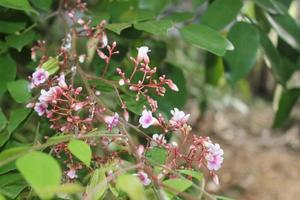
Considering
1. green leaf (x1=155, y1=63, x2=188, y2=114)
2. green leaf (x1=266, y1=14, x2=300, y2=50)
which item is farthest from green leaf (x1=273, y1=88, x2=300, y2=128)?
green leaf (x1=155, y1=63, x2=188, y2=114)

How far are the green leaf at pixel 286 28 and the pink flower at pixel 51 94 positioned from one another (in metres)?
0.53

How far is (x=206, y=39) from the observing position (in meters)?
0.80

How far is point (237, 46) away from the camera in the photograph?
3.26 feet

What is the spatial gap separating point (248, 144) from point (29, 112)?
9.60ft

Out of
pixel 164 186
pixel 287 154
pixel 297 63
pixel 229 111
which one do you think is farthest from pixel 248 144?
pixel 164 186

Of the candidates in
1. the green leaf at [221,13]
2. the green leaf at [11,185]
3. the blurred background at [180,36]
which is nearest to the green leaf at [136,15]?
the blurred background at [180,36]

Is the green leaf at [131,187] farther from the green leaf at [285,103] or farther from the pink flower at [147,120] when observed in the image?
the green leaf at [285,103]

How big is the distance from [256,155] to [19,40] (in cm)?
268

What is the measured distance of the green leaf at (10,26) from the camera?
0.93 m

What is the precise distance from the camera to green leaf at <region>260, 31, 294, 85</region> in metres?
1.02

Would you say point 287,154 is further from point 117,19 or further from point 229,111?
point 117,19

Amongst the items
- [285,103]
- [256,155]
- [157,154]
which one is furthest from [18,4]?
[256,155]

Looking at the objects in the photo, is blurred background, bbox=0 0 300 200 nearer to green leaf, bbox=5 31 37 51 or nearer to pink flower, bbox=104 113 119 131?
green leaf, bbox=5 31 37 51

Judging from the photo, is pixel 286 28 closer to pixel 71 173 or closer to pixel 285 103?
pixel 285 103
